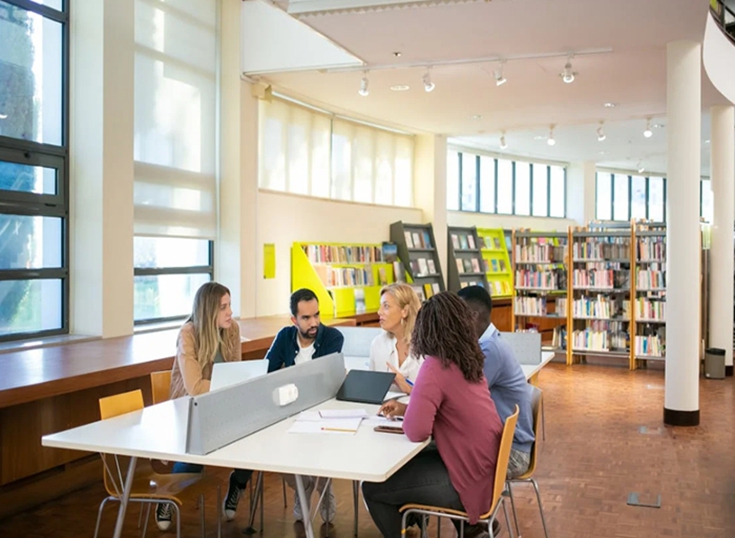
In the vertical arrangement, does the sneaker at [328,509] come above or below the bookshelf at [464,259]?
below

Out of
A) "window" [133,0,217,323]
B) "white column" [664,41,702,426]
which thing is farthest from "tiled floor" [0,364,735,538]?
"window" [133,0,217,323]

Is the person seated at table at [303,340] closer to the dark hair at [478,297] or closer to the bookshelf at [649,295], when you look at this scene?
the dark hair at [478,297]

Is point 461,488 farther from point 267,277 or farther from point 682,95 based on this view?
point 267,277

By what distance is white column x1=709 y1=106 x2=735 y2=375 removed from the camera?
32.4 ft

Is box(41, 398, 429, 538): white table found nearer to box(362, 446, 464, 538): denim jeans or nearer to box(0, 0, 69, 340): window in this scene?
box(362, 446, 464, 538): denim jeans

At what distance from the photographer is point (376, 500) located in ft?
11.0

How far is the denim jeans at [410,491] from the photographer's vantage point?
3211mm

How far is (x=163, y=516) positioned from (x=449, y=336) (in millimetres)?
2268

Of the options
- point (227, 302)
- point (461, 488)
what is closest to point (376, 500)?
point (461, 488)

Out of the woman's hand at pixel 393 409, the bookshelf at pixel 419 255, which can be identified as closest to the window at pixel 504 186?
the bookshelf at pixel 419 255

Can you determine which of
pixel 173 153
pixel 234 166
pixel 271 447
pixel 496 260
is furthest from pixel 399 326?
pixel 496 260

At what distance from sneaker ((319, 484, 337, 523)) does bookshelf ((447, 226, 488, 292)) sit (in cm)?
893

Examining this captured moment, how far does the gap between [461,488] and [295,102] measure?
775 cm

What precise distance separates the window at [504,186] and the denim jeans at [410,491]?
12338mm
